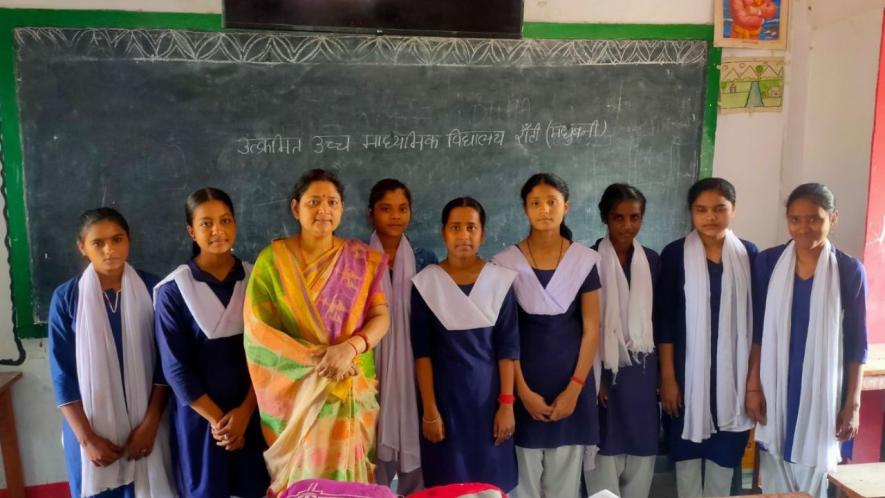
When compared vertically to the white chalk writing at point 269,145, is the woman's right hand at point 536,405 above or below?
below

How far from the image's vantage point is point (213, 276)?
2.10 metres

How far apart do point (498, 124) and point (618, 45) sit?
28.1 inches

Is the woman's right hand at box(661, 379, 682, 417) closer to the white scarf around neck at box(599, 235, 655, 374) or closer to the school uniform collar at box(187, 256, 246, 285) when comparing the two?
the white scarf around neck at box(599, 235, 655, 374)

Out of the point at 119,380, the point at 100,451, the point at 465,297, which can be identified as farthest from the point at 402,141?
the point at 100,451

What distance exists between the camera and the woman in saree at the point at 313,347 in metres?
1.96

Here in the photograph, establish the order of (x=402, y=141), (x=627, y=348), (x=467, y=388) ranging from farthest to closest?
1. (x=402, y=141)
2. (x=627, y=348)
3. (x=467, y=388)

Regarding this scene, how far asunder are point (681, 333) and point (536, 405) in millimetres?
695

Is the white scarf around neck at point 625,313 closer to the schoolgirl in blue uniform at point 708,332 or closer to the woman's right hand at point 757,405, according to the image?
the schoolgirl in blue uniform at point 708,332

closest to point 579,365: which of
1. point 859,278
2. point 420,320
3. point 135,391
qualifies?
point 420,320

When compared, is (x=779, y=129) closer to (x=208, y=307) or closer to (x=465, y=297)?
(x=465, y=297)

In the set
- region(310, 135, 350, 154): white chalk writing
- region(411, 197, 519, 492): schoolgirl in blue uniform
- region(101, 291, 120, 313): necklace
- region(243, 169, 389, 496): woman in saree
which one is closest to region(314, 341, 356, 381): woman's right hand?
region(243, 169, 389, 496): woman in saree

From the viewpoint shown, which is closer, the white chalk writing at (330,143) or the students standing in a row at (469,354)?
the students standing in a row at (469,354)

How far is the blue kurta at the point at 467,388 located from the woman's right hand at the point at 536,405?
0.36ft

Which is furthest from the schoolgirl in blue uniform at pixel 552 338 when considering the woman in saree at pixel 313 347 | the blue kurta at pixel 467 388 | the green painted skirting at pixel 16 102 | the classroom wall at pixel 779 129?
the green painted skirting at pixel 16 102
